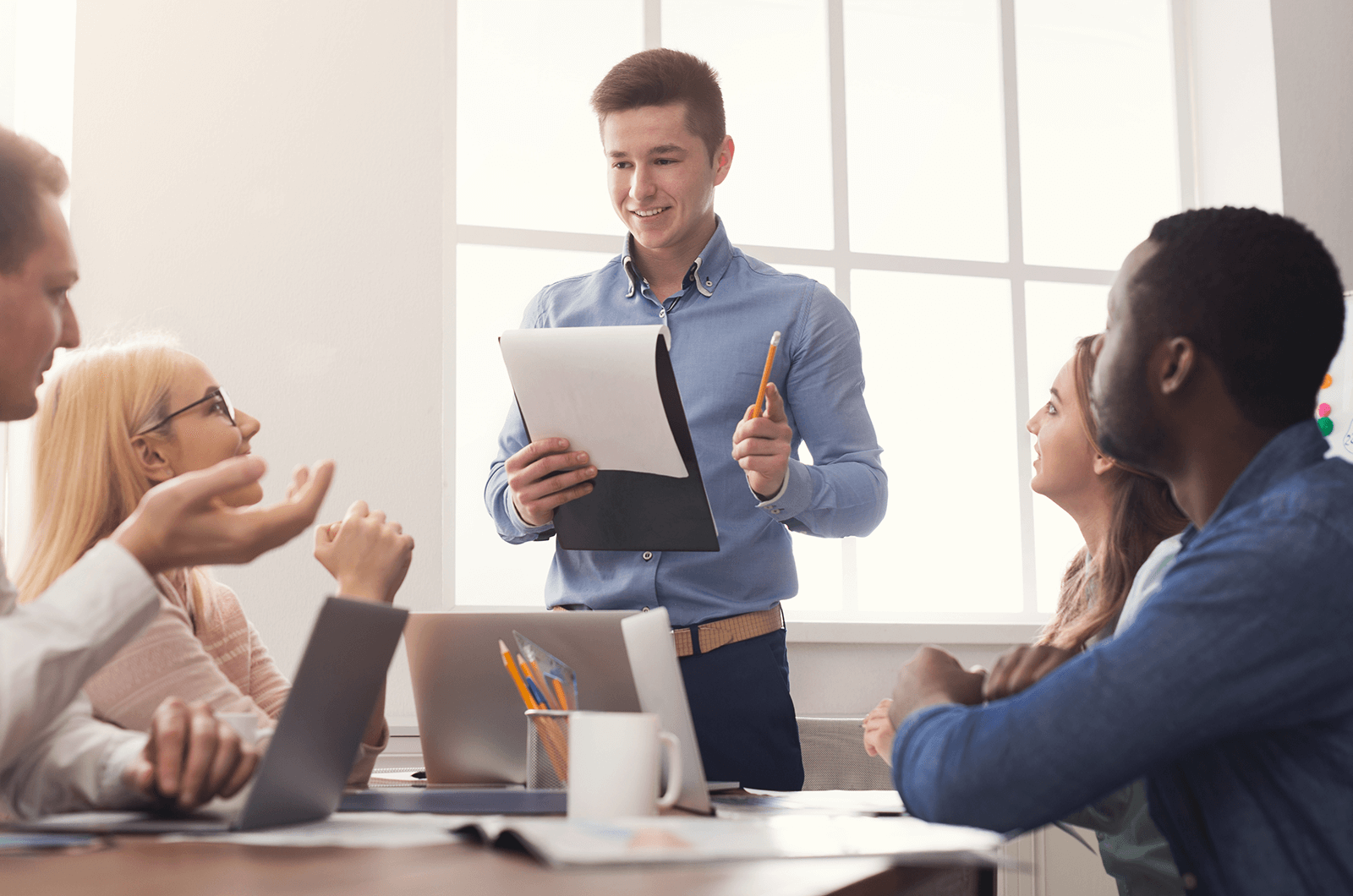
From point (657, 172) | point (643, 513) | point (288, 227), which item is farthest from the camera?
point (288, 227)

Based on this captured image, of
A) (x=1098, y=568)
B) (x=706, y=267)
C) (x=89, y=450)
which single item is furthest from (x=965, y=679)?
(x=706, y=267)

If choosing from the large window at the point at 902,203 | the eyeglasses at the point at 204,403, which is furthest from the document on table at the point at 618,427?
the large window at the point at 902,203

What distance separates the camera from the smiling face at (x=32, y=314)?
87 centimetres

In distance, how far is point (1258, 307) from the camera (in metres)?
0.87

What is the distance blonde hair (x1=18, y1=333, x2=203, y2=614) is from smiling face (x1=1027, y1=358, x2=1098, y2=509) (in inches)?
50.8

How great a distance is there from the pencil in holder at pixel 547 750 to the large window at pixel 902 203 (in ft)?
6.89

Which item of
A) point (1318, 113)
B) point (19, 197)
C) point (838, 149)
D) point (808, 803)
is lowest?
point (808, 803)

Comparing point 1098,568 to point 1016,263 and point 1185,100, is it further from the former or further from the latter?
point 1185,100

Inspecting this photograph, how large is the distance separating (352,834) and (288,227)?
7.94 feet

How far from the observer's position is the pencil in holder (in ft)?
3.30

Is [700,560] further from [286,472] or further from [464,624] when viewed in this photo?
[286,472]

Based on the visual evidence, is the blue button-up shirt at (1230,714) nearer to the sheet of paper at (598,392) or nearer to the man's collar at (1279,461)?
the man's collar at (1279,461)

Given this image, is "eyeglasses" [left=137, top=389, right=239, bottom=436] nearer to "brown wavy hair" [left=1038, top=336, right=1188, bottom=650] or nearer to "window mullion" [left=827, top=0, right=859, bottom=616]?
"brown wavy hair" [left=1038, top=336, right=1188, bottom=650]

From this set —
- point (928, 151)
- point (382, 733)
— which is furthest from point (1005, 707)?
point (928, 151)
